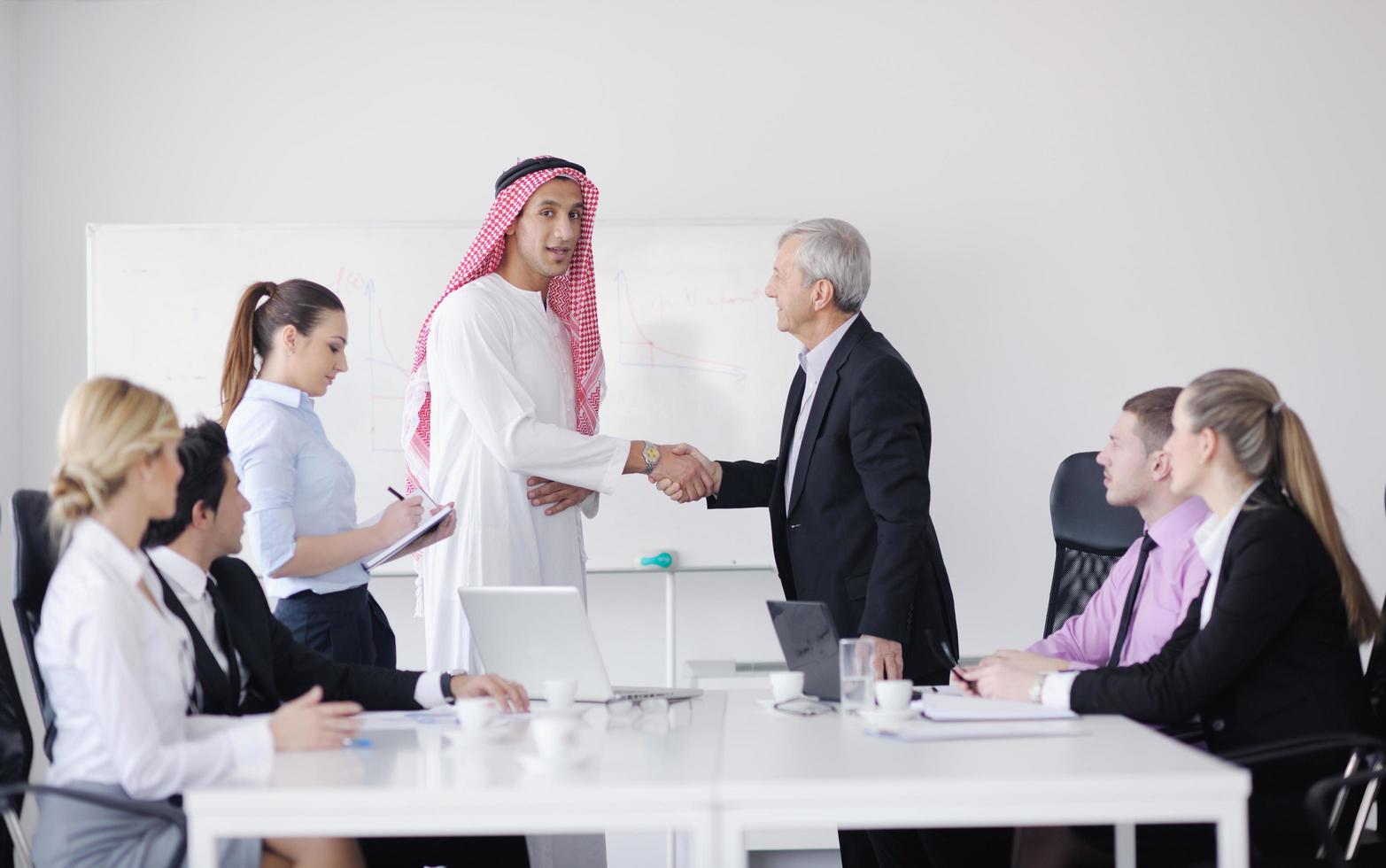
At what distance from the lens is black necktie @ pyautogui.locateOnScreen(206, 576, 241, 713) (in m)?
2.10

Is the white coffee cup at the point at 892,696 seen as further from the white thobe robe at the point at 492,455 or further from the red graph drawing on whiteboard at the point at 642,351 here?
the red graph drawing on whiteboard at the point at 642,351

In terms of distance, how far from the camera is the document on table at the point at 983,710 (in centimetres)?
201

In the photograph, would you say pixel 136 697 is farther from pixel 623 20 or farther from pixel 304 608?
pixel 623 20

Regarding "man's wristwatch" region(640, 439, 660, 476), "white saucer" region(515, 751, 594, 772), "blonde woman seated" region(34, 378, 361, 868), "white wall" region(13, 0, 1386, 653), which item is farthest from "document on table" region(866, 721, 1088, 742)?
"white wall" region(13, 0, 1386, 653)

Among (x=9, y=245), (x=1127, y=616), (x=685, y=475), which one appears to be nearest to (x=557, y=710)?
Result: (x=1127, y=616)

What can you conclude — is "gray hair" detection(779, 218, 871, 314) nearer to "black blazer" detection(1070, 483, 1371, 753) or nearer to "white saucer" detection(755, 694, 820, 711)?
"white saucer" detection(755, 694, 820, 711)

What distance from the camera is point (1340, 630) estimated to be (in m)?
2.10

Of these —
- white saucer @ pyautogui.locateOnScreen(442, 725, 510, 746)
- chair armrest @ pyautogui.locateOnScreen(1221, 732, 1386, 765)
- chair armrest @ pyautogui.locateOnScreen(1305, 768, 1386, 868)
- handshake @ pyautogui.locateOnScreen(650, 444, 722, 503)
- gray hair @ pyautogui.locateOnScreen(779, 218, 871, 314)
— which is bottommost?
chair armrest @ pyautogui.locateOnScreen(1305, 768, 1386, 868)

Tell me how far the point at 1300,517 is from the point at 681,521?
2290mm

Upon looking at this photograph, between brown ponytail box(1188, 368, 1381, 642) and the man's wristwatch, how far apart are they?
138 centimetres

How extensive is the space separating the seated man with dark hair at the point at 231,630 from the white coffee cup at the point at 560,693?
110mm

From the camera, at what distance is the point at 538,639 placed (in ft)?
7.59

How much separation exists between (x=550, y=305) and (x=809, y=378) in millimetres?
665

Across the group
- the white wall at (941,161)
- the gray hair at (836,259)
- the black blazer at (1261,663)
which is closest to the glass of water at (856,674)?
the black blazer at (1261,663)
